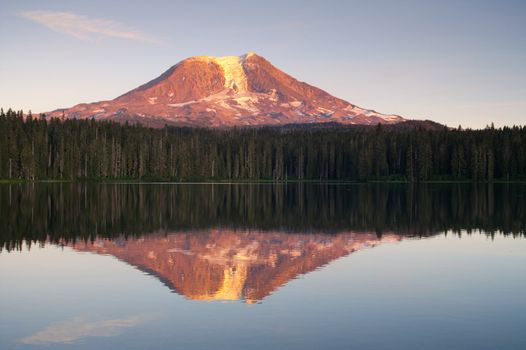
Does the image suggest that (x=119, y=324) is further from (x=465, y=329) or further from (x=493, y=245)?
(x=493, y=245)

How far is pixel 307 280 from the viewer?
92.4 feet

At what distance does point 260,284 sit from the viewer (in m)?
27.2


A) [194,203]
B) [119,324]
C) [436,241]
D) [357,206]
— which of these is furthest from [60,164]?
[119,324]

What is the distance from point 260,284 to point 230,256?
26.8ft

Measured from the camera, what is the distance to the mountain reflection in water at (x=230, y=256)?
2678cm

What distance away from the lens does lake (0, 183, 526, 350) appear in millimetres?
18953

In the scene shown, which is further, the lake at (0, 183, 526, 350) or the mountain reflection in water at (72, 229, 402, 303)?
the mountain reflection in water at (72, 229, 402, 303)

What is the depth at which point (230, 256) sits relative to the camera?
35.2m

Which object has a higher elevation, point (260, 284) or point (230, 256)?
point (230, 256)

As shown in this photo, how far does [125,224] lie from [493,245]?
96.7ft

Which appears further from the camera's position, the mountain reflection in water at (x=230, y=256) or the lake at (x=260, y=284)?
the mountain reflection in water at (x=230, y=256)

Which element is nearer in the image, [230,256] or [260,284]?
[260,284]

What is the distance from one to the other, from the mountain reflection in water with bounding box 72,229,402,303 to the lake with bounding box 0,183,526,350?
85mm

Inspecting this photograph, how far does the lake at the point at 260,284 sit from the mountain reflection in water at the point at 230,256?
85 millimetres
